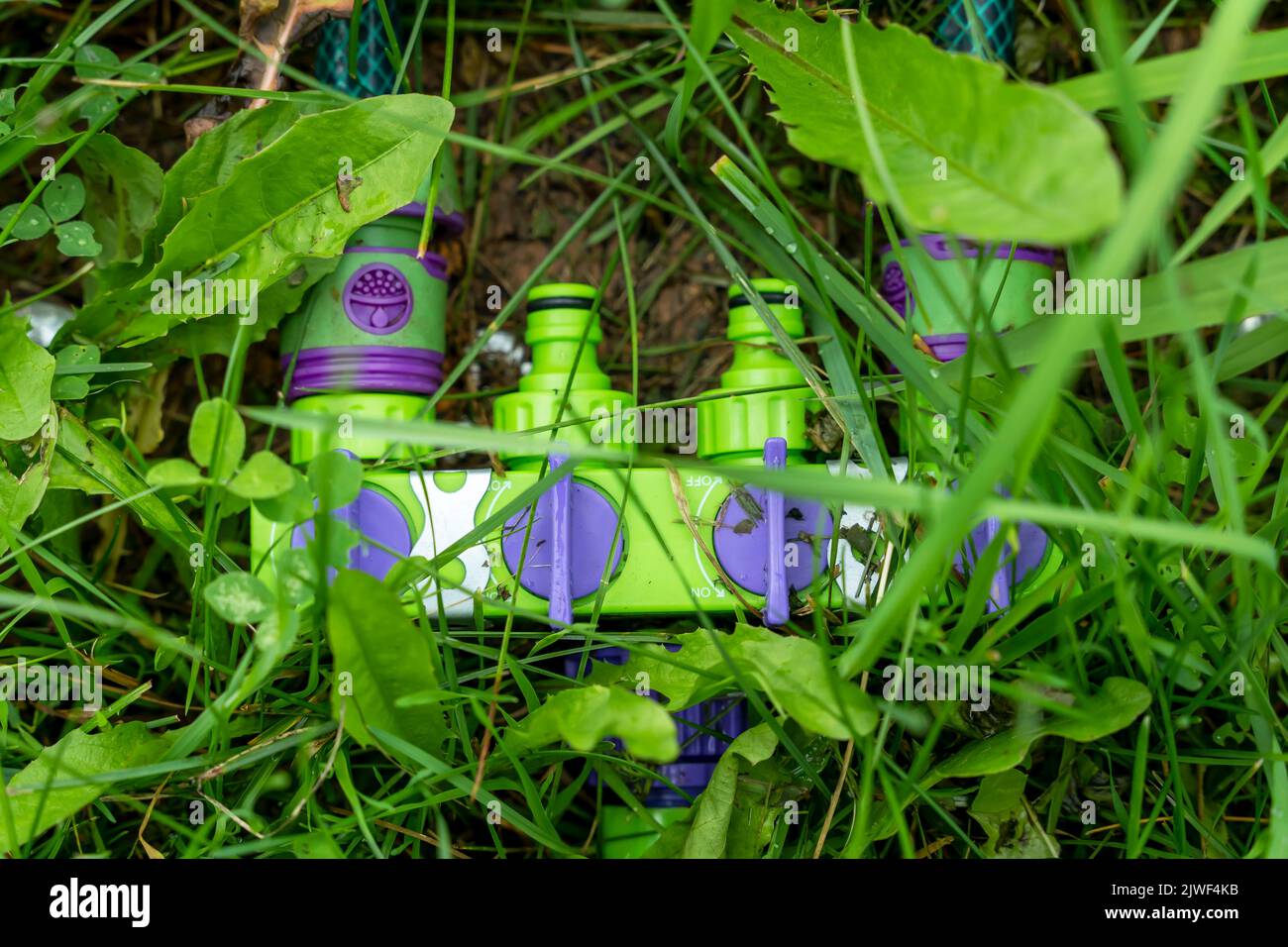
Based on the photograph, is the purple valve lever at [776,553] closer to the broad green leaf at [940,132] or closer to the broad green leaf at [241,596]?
the broad green leaf at [940,132]

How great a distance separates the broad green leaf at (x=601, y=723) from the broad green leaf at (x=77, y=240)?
2.47 feet

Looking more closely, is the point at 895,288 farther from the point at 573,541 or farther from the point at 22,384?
the point at 22,384

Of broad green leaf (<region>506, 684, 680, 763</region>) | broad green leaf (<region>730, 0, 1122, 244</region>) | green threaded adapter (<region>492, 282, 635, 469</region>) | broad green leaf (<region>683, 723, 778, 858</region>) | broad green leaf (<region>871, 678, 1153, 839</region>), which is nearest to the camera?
broad green leaf (<region>730, 0, 1122, 244</region>)

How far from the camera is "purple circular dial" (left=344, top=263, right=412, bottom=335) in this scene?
3.84 feet

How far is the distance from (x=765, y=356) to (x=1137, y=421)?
0.40 metres

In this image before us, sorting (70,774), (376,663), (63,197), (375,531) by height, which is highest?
(63,197)

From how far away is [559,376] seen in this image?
115cm

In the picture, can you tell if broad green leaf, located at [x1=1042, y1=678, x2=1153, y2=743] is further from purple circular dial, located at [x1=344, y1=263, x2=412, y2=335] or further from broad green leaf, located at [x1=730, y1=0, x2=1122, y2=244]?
purple circular dial, located at [x1=344, y1=263, x2=412, y2=335]

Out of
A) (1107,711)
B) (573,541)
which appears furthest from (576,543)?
(1107,711)

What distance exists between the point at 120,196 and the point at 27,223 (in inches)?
4.4

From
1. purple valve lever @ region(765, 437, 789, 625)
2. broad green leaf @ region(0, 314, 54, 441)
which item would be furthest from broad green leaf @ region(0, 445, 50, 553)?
purple valve lever @ region(765, 437, 789, 625)

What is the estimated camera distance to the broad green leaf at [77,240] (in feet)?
3.82

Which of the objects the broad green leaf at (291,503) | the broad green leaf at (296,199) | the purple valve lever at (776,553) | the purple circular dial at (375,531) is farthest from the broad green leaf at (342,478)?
the purple valve lever at (776,553)

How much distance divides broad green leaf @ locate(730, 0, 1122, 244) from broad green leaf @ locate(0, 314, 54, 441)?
0.84 metres
